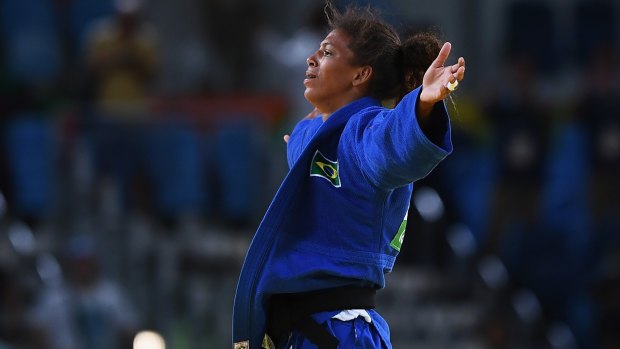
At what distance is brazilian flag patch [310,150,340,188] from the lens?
4477 mm

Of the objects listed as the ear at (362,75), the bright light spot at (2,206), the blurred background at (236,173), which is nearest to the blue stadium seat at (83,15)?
the blurred background at (236,173)

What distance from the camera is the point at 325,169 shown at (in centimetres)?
452

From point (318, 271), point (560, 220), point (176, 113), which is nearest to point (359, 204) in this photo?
point (318, 271)

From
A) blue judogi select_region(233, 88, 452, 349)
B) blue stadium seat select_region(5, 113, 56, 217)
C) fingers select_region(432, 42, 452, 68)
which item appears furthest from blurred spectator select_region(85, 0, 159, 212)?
fingers select_region(432, 42, 452, 68)

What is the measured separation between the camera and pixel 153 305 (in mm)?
9109

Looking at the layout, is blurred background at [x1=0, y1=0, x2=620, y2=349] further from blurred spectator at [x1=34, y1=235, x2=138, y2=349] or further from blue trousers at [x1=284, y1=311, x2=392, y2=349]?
blue trousers at [x1=284, y1=311, x2=392, y2=349]

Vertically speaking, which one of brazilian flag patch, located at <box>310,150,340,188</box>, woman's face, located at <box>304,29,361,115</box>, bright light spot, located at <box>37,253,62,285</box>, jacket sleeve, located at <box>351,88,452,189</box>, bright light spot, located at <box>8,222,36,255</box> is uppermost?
woman's face, located at <box>304,29,361,115</box>

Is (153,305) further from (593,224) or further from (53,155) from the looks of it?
(593,224)

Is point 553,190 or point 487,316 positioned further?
point 553,190

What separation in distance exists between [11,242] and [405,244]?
3.09 meters

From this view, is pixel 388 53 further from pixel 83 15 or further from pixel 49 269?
pixel 83 15

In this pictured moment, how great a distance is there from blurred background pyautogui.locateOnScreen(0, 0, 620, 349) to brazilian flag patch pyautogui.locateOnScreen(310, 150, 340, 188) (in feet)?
11.2

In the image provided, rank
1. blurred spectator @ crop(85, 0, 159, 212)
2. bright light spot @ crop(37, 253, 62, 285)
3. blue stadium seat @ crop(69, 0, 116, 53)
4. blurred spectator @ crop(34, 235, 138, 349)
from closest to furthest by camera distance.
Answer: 1. blurred spectator @ crop(34, 235, 138, 349)
2. bright light spot @ crop(37, 253, 62, 285)
3. blurred spectator @ crop(85, 0, 159, 212)
4. blue stadium seat @ crop(69, 0, 116, 53)

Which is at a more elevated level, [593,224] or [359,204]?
[359,204]
